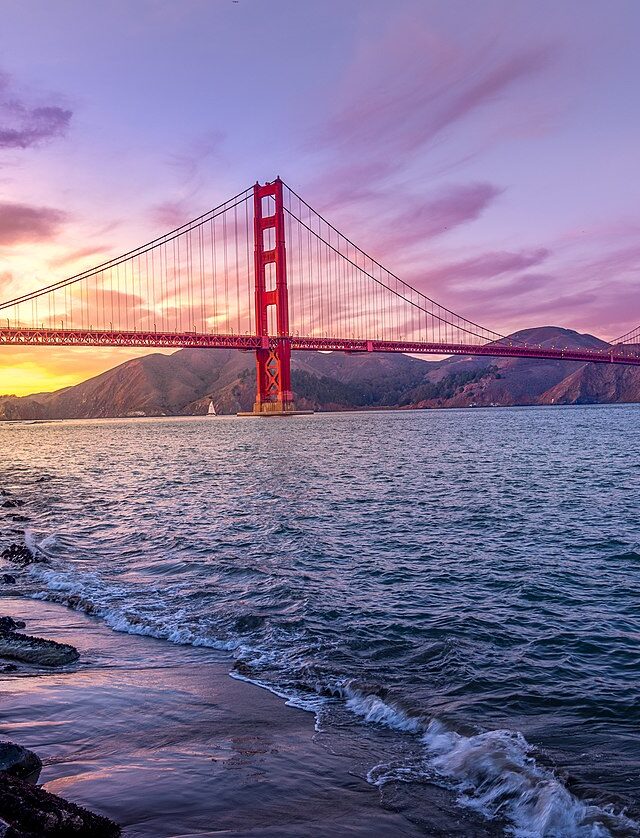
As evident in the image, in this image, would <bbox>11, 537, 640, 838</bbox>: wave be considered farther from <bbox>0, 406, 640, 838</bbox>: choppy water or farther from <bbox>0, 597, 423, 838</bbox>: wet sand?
<bbox>0, 597, 423, 838</bbox>: wet sand

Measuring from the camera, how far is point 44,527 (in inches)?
651

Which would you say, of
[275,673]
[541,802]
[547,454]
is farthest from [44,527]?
[547,454]

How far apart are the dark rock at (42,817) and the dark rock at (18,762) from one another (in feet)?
1.92

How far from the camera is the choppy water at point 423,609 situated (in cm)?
472

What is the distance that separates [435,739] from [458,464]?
25.5 meters

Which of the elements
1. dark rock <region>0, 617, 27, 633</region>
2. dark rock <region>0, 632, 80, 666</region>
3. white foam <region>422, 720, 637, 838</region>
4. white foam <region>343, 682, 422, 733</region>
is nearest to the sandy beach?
dark rock <region>0, 632, 80, 666</region>

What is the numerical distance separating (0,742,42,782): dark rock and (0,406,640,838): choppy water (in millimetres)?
2002

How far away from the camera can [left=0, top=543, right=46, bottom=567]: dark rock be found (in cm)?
1236

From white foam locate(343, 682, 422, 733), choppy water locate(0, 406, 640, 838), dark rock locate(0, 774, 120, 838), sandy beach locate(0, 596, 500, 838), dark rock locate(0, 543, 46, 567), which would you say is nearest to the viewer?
dark rock locate(0, 774, 120, 838)

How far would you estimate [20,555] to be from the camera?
1288 cm

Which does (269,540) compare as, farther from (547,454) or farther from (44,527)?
(547,454)

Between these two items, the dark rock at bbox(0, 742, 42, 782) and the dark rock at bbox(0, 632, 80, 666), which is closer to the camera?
the dark rock at bbox(0, 742, 42, 782)

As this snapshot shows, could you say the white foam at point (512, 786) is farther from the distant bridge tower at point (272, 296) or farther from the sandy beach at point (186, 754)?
the distant bridge tower at point (272, 296)

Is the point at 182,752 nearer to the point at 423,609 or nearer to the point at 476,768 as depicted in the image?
the point at 476,768
